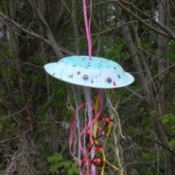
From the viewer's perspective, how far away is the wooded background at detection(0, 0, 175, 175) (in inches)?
145

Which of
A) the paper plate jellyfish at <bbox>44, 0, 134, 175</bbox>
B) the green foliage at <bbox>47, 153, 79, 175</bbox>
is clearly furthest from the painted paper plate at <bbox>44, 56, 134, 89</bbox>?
the green foliage at <bbox>47, 153, 79, 175</bbox>

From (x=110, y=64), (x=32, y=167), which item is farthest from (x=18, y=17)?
(x=110, y=64)

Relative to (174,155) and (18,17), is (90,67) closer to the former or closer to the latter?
(174,155)

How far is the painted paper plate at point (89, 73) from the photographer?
1.46 metres

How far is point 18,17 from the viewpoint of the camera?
4684 mm

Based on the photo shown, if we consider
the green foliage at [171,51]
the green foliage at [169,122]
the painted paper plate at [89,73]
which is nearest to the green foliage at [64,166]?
the green foliage at [169,122]

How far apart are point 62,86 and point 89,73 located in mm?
2893

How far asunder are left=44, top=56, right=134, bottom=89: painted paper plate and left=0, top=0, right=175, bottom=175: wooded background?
1936 millimetres

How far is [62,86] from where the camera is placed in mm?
4359

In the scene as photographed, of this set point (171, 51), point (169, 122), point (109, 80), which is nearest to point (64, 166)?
point (169, 122)

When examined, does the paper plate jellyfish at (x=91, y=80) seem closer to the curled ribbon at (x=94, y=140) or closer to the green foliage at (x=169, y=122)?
the curled ribbon at (x=94, y=140)

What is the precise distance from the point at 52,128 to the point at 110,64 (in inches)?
111

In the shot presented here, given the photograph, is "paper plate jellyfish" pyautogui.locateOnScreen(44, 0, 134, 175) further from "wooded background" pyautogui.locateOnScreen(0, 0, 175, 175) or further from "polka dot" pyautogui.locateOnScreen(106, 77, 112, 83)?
"wooded background" pyautogui.locateOnScreen(0, 0, 175, 175)

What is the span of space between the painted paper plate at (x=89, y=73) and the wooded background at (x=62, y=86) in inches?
76.2
